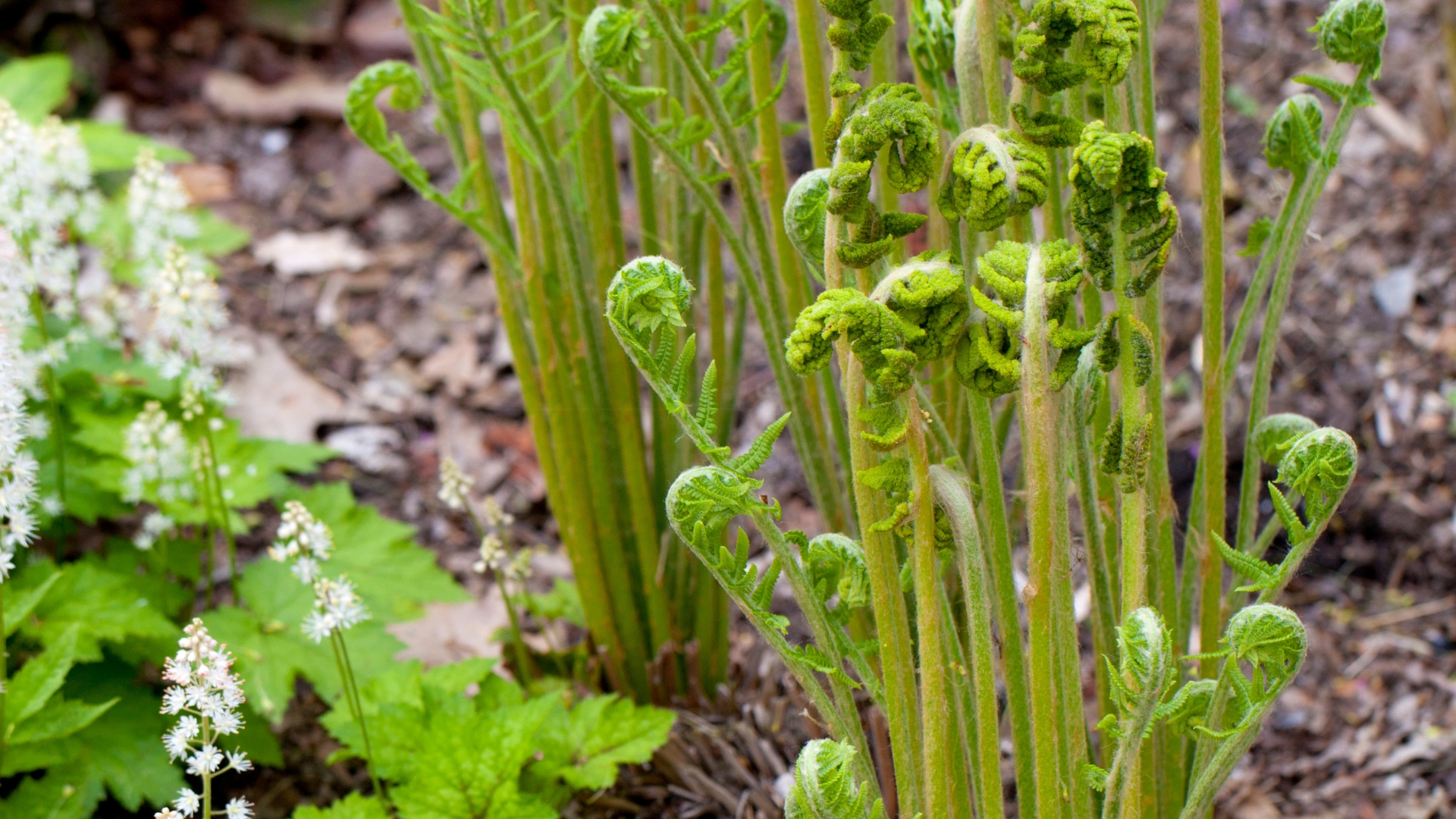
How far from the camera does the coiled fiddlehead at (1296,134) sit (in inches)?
47.5

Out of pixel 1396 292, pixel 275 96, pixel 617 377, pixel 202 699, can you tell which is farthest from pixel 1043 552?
pixel 275 96

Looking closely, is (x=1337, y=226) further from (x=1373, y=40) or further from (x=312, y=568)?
(x=312, y=568)

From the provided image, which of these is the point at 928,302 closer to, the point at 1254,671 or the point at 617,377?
the point at 1254,671

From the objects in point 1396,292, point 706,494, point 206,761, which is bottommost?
point 1396,292

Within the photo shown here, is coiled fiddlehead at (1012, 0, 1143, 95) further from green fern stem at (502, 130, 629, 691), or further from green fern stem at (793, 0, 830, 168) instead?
green fern stem at (502, 130, 629, 691)

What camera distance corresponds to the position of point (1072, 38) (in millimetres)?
895

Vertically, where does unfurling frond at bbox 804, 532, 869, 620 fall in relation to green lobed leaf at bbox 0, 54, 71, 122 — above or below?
below

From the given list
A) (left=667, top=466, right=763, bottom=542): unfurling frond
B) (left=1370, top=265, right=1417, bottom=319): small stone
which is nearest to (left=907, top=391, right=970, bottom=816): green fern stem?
(left=667, top=466, right=763, bottom=542): unfurling frond

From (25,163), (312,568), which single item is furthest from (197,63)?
(312,568)

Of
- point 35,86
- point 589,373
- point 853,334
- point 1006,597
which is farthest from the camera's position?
point 35,86

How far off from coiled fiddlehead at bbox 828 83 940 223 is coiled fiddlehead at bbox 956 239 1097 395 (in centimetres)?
9

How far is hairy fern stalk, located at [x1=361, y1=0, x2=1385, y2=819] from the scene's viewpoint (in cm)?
88

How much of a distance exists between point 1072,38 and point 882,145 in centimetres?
16

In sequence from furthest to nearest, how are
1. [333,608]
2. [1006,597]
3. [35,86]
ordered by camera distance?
[35,86] → [333,608] → [1006,597]
